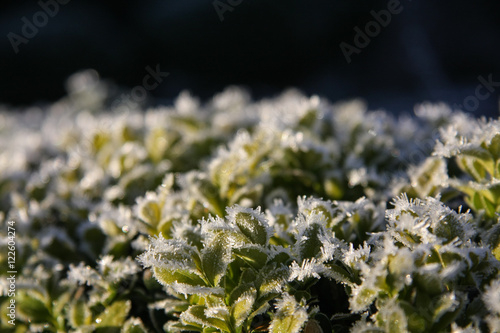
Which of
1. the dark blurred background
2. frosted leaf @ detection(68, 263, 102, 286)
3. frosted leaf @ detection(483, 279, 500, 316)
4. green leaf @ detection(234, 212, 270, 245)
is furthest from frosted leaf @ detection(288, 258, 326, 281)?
the dark blurred background

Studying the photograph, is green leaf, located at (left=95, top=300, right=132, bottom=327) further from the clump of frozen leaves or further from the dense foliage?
the clump of frozen leaves

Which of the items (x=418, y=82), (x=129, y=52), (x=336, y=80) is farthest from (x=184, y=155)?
(x=129, y=52)

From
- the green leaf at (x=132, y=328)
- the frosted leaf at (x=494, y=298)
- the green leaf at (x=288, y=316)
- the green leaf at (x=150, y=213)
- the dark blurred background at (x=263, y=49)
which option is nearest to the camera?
the frosted leaf at (x=494, y=298)

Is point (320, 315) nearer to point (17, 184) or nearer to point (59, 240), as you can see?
point (59, 240)

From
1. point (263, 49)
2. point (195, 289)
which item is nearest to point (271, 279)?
point (195, 289)

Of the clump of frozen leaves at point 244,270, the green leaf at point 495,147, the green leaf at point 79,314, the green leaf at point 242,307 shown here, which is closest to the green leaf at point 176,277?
the clump of frozen leaves at point 244,270

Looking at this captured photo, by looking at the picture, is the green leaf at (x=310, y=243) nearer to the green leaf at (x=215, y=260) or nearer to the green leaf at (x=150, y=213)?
the green leaf at (x=215, y=260)

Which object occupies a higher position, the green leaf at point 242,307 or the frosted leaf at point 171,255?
the frosted leaf at point 171,255
